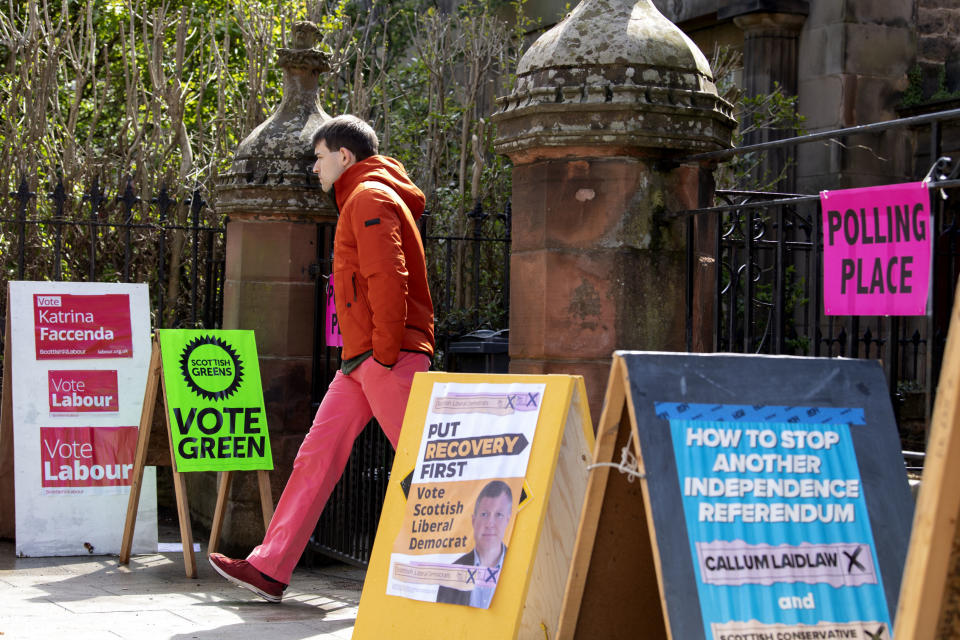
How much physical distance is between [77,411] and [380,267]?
2969mm

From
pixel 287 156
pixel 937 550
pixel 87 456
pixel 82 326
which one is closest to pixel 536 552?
pixel 937 550

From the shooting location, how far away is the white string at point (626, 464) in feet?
10.7

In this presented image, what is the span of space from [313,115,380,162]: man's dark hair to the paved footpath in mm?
2008

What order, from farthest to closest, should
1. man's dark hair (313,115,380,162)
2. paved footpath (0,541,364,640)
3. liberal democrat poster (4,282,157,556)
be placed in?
liberal democrat poster (4,282,157,556)
man's dark hair (313,115,380,162)
paved footpath (0,541,364,640)

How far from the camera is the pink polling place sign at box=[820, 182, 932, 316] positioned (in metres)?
3.89

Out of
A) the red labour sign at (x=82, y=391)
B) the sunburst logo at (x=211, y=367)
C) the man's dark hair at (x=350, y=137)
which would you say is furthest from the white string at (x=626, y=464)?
the red labour sign at (x=82, y=391)

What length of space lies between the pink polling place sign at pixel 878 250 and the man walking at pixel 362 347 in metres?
1.76

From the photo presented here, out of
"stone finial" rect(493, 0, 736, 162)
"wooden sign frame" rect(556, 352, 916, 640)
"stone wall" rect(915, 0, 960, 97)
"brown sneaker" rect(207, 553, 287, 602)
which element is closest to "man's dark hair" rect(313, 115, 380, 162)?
"stone finial" rect(493, 0, 736, 162)

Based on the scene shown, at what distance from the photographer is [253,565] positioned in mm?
5430

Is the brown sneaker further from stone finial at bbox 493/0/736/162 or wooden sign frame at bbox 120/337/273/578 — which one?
stone finial at bbox 493/0/736/162

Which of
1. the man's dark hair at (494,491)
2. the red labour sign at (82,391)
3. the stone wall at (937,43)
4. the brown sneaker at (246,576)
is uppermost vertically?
the stone wall at (937,43)

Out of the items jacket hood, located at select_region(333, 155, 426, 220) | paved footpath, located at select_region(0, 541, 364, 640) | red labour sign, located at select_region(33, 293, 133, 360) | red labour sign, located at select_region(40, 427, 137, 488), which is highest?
jacket hood, located at select_region(333, 155, 426, 220)

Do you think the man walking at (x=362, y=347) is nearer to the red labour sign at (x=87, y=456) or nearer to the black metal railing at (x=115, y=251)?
the red labour sign at (x=87, y=456)

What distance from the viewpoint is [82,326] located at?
7.43 meters
